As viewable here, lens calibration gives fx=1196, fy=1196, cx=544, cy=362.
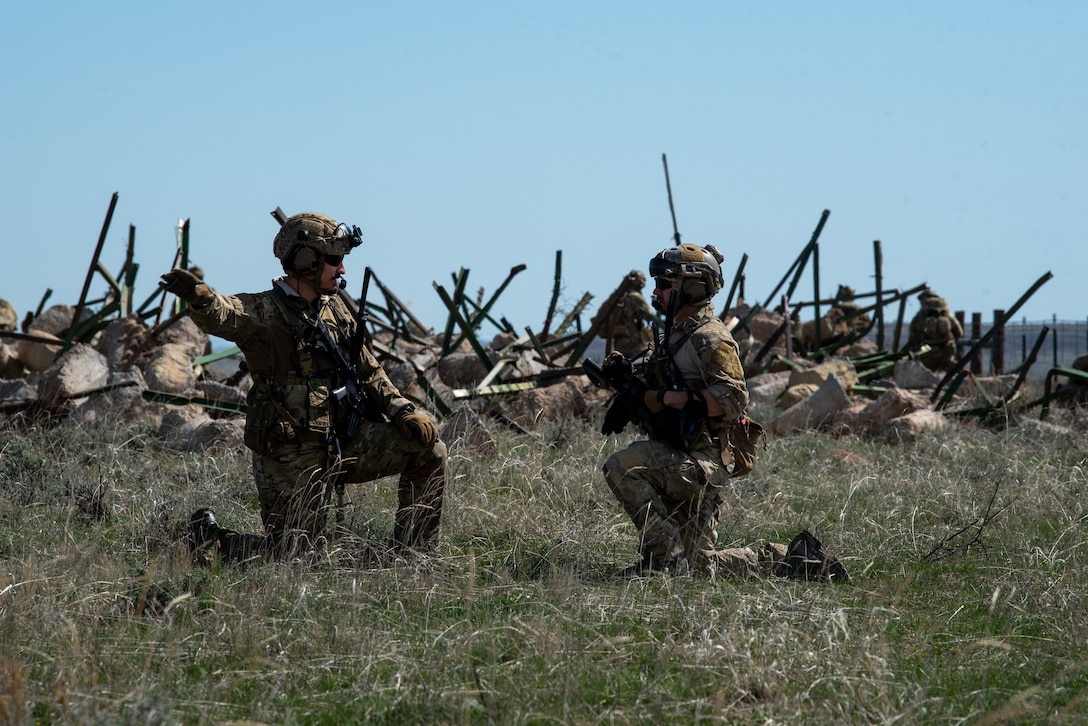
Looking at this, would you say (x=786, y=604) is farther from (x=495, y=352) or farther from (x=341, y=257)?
(x=495, y=352)

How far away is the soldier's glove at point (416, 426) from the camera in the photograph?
205 inches

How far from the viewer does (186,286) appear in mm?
4570

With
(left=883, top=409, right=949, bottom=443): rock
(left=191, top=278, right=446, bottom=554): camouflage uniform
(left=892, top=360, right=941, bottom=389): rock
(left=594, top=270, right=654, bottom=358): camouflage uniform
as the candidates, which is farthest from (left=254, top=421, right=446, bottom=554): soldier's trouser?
(left=892, top=360, right=941, bottom=389): rock

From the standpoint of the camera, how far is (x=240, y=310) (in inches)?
195

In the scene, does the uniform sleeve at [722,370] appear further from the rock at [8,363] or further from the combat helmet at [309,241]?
the rock at [8,363]

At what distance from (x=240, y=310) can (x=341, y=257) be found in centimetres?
55

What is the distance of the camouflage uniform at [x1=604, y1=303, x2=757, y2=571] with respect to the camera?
5109mm

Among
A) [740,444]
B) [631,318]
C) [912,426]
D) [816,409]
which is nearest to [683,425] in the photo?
[740,444]

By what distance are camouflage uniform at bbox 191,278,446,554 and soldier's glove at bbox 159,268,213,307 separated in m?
0.22

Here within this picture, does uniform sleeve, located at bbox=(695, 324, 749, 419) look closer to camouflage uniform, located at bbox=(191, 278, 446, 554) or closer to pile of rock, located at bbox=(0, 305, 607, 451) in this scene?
camouflage uniform, located at bbox=(191, 278, 446, 554)

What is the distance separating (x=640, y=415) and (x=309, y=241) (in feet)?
5.37

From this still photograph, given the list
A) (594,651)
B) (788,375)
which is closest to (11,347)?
(788,375)

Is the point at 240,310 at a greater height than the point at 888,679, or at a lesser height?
greater

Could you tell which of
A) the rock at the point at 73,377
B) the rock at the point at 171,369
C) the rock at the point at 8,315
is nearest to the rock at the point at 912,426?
the rock at the point at 171,369
